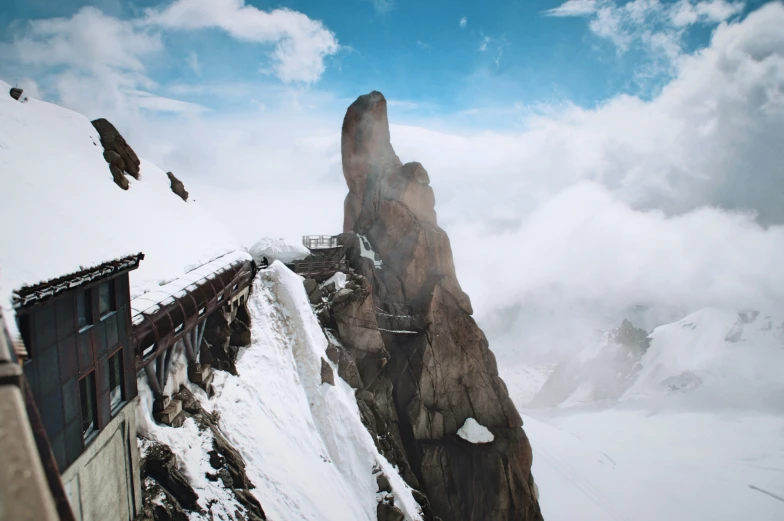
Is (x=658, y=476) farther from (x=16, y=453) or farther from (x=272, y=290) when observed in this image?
(x=16, y=453)

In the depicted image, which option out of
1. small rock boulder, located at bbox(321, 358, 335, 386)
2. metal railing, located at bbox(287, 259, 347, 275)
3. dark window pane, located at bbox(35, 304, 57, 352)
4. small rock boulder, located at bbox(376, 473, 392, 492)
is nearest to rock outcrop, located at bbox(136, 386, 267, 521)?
dark window pane, located at bbox(35, 304, 57, 352)

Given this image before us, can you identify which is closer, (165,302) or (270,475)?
(165,302)

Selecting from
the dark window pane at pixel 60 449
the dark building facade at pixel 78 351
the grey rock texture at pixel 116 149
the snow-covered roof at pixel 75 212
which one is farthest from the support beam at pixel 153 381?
the grey rock texture at pixel 116 149

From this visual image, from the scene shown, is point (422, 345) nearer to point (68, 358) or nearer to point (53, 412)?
point (68, 358)

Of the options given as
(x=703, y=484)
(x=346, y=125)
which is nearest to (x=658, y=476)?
(x=703, y=484)

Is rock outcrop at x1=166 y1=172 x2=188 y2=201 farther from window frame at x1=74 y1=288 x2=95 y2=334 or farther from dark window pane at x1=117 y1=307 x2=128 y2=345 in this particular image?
window frame at x1=74 y1=288 x2=95 y2=334

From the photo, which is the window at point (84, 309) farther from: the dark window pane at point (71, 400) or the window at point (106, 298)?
the dark window pane at point (71, 400)
